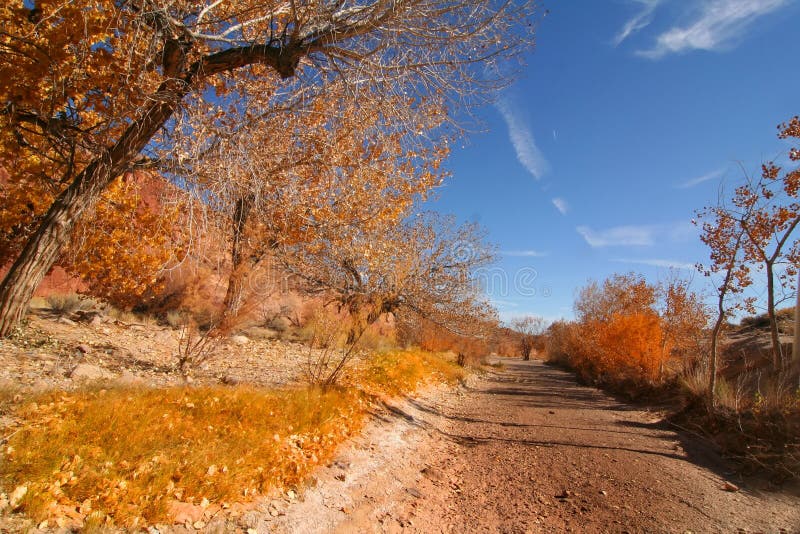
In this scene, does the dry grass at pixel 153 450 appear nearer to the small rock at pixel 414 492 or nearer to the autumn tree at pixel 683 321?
the small rock at pixel 414 492

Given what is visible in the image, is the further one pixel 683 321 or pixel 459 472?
pixel 683 321

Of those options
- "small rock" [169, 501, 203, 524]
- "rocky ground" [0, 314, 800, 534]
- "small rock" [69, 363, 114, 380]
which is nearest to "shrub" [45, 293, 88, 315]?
"rocky ground" [0, 314, 800, 534]

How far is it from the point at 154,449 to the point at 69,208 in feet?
11.4

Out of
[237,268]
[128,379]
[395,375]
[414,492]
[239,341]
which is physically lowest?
[414,492]

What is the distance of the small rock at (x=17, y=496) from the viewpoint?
246cm

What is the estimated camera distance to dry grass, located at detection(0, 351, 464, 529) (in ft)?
8.88

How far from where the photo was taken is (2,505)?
2432 millimetres

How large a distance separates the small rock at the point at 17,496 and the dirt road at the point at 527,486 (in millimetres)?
1709

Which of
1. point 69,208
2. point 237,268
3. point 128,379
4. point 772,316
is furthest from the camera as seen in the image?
point 772,316

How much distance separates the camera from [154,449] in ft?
11.1

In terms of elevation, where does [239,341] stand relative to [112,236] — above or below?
below

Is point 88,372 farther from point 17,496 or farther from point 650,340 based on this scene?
point 650,340

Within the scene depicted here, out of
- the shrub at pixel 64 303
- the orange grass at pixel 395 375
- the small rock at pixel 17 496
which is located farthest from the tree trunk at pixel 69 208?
the shrub at pixel 64 303

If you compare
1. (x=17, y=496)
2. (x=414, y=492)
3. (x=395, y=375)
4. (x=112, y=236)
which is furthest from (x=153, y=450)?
(x=395, y=375)
